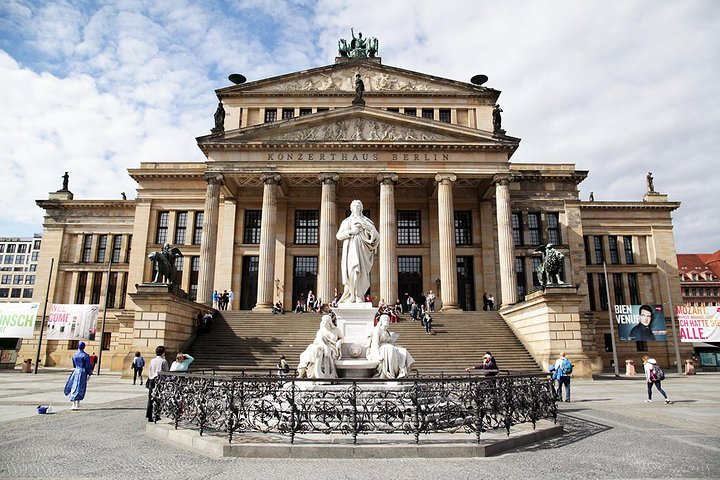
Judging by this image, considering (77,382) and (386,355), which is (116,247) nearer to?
(77,382)

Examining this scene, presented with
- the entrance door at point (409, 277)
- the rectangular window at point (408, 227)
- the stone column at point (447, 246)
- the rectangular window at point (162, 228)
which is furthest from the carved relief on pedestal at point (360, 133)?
Answer: the rectangular window at point (162, 228)

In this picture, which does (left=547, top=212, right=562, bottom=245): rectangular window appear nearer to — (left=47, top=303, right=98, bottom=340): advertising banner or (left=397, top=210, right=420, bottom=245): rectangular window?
(left=397, top=210, right=420, bottom=245): rectangular window

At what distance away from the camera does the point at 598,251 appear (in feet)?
160

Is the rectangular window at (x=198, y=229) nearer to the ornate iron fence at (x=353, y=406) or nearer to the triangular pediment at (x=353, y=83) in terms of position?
the triangular pediment at (x=353, y=83)

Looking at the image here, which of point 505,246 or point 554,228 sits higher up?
point 554,228

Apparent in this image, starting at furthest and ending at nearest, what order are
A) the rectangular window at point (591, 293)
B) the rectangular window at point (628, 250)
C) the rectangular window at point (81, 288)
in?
the rectangular window at point (628, 250)
the rectangular window at point (81, 288)
the rectangular window at point (591, 293)

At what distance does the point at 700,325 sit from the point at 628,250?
1332cm

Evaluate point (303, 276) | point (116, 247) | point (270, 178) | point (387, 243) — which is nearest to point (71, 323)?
point (116, 247)

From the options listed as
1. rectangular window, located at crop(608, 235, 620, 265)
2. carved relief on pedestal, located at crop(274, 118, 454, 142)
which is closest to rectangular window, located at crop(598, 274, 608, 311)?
rectangular window, located at crop(608, 235, 620, 265)

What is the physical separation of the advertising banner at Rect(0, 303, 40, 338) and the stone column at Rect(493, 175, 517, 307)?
35141mm

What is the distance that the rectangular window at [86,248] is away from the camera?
4819cm

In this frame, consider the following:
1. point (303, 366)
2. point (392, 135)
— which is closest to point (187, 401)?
point (303, 366)

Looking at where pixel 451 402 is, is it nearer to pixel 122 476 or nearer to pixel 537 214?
pixel 122 476

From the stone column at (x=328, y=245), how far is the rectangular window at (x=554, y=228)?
21.1 metres
